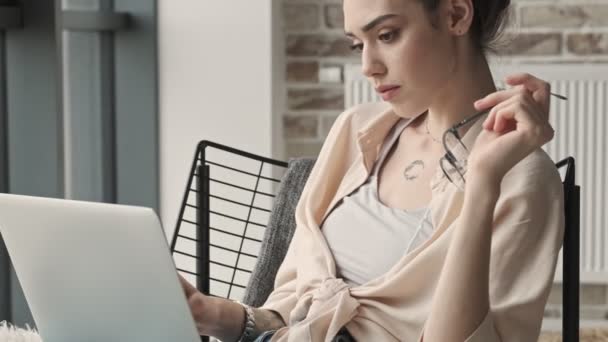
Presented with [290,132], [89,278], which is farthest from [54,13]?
[89,278]

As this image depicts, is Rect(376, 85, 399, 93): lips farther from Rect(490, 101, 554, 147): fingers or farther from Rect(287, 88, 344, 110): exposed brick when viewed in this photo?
Rect(287, 88, 344, 110): exposed brick

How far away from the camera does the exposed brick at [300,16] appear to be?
3619 mm

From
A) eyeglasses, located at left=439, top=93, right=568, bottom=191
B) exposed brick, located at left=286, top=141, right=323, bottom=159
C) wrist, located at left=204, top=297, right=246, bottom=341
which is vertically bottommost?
wrist, located at left=204, top=297, right=246, bottom=341

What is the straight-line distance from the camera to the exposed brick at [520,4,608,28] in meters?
3.57

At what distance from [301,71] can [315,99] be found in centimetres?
10

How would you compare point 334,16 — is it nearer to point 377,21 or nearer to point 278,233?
point 278,233

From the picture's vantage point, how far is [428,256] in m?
1.70

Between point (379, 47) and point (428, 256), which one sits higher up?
point (379, 47)

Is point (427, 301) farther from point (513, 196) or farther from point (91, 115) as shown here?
point (91, 115)

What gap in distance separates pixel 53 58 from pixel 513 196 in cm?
146

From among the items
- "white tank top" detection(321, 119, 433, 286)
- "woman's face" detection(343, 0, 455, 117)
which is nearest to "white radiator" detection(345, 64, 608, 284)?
"white tank top" detection(321, 119, 433, 286)

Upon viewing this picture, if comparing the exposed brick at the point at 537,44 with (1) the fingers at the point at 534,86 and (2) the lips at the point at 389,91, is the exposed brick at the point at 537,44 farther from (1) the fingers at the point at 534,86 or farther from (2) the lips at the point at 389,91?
(1) the fingers at the point at 534,86

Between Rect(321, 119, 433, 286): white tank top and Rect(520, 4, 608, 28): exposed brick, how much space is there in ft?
5.81

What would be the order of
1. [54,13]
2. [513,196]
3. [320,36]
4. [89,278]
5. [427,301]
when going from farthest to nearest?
[320,36]
[54,13]
[427,301]
[513,196]
[89,278]
